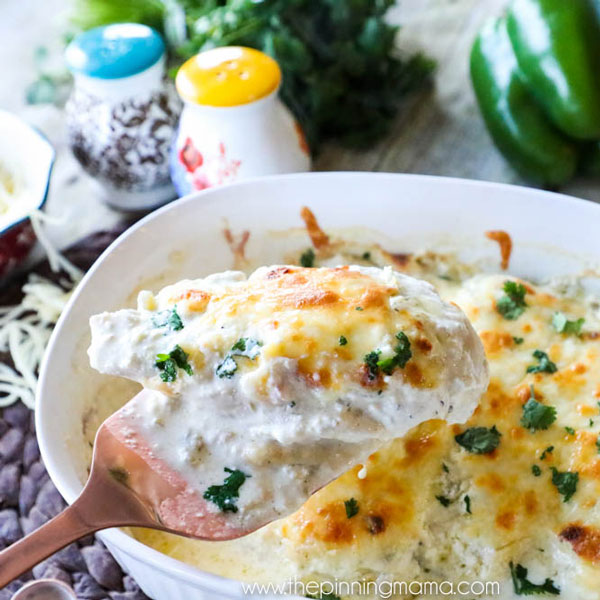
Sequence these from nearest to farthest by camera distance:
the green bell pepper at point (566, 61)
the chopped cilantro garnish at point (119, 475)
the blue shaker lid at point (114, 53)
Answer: the chopped cilantro garnish at point (119, 475), the blue shaker lid at point (114, 53), the green bell pepper at point (566, 61)

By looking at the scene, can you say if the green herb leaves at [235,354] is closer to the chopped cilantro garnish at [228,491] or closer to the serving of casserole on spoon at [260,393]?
the serving of casserole on spoon at [260,393]

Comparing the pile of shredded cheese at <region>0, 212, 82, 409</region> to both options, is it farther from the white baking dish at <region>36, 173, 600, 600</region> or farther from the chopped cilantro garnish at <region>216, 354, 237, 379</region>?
the chopped cilantro garnish at <region>216, 354, 237, 379</region>

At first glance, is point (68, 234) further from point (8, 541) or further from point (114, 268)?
point (8, 541)

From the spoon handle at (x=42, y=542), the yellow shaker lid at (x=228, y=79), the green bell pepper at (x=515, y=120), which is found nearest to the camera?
the spoon handle at (x=42, y=542)

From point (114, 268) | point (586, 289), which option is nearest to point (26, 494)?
point (114, 268)

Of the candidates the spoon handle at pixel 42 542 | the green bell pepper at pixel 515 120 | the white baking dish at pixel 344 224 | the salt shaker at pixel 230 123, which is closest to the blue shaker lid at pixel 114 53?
the salt shaker at pixel 230 123

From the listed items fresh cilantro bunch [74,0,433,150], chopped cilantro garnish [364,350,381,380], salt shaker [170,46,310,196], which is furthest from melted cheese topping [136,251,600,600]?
fresh cilantro bunch [74,0,433,150]
